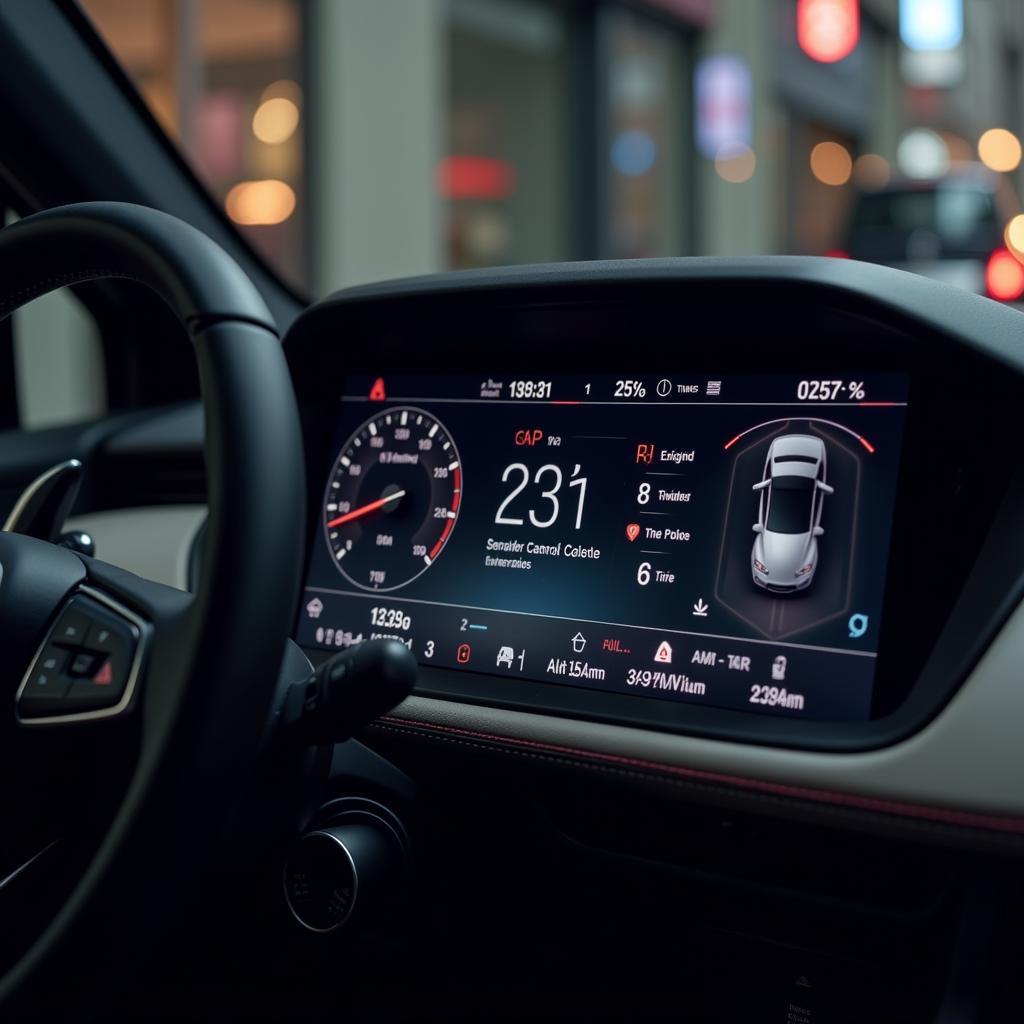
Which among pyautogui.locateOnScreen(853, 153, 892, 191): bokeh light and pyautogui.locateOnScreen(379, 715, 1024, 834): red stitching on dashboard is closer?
pyautogui.locateOnScreen(379, 715, 1024, 834): red stitching on dashboard

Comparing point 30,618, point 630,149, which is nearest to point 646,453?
point 30,618

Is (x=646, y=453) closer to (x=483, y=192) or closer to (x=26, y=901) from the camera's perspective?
(x=26, y=901)

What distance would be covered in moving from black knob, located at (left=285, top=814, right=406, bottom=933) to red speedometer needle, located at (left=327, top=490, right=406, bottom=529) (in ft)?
1.32

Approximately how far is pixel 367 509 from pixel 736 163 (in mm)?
12616

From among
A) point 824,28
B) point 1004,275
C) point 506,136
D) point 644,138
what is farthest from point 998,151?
point 1004,275

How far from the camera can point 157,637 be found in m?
1.05

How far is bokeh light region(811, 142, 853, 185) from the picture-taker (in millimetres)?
16703

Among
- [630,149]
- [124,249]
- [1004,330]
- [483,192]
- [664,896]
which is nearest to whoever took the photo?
[124,249]

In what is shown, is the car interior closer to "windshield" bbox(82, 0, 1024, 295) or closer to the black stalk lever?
the black stalk lever

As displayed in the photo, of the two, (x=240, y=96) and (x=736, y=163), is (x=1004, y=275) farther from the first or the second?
(x=736, y=163)

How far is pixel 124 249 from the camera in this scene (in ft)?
3.57

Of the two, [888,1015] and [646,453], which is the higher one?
[646,453]

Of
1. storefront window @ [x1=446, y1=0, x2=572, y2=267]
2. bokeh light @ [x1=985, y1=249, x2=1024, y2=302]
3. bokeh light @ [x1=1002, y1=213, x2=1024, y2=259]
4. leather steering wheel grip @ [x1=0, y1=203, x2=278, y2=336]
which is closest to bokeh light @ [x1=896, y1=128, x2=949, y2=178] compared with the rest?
storefront window @ [x1=446, y1=0, x2=572, y2=267]

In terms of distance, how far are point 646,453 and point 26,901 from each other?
0.77m
